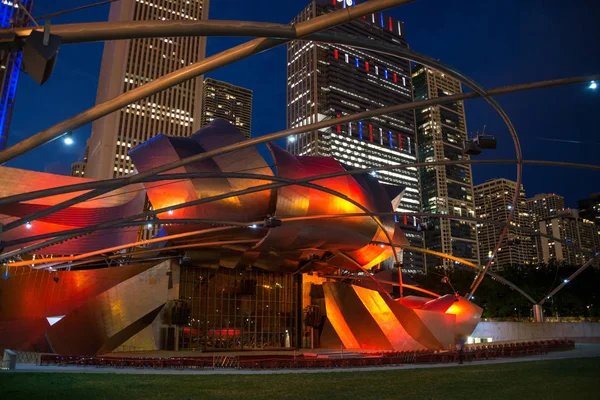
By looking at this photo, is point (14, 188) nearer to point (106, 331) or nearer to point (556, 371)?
point (106, 331)

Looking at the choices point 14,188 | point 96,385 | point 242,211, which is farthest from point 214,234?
point 96,385

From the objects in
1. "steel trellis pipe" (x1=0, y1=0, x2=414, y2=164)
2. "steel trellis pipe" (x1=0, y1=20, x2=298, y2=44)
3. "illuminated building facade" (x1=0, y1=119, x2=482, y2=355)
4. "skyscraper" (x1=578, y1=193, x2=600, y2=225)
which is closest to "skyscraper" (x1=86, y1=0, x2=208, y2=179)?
"illuminated building facade" (x1=0, y1=119, x2=482, y2=355)

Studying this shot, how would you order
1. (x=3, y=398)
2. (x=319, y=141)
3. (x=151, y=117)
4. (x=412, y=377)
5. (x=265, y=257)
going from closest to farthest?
(x=3, y=398) < (x=412, y=377) < (x=265, y=257) < (x=151, y=117) < (x=319, y=141)

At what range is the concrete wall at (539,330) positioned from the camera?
46812mm

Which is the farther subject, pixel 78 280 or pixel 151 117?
pixel 151 117

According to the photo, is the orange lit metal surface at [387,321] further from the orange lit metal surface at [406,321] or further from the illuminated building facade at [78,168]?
the illuminated building facade at [78,168]

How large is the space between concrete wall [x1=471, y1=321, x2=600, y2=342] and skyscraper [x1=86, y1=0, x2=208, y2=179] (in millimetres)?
85160

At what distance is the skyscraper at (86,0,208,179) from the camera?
11288 centimetres

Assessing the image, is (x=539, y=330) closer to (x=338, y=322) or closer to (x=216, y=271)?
(x=338, y=322)

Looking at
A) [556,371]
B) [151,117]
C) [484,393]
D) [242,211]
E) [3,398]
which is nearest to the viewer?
[3,398]

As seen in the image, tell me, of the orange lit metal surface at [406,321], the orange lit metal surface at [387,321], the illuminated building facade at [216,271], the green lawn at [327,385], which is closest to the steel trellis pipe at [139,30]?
the green lawn at [327,385]

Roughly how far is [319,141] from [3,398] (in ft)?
597

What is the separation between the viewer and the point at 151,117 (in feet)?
383

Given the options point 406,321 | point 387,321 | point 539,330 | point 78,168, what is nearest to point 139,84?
point 78,168
